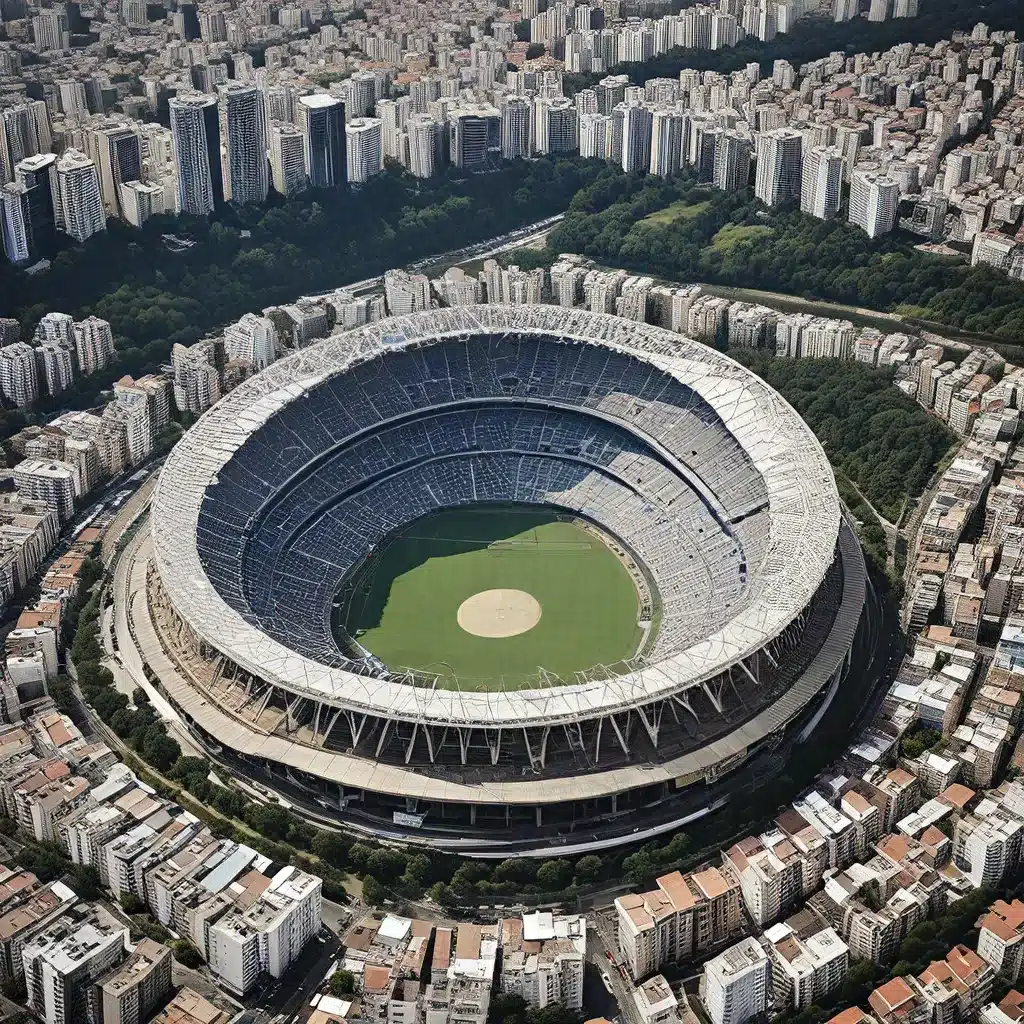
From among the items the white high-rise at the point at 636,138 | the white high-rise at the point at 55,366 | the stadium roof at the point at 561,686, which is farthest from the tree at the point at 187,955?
the white high-rise at the point at 636,138

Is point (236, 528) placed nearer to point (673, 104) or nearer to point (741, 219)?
point (741, 219)

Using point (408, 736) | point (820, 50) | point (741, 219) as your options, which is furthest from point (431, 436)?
point (820, 50)

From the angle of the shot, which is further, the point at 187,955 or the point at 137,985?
the point at 187,955

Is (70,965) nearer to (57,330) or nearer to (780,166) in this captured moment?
(57,330)

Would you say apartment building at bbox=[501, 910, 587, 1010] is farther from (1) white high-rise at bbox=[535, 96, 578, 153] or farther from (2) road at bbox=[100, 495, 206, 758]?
(1) white high-rise at bbox=[535, 96, 578, 153]

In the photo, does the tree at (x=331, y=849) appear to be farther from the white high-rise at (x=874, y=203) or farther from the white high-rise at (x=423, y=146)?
the white high-rise at (x=423, y=146)

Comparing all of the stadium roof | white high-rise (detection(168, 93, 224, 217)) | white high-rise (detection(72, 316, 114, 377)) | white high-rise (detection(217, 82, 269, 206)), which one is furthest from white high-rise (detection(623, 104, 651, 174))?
white high-rise (detection(72, 316, 114, 377))

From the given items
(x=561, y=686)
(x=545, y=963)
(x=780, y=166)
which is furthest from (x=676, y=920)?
(x=780, y=166)
